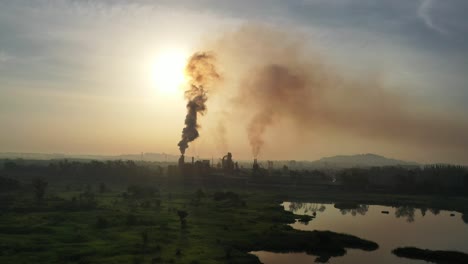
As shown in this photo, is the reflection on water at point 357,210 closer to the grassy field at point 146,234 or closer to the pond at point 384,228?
the pond at point 384,228

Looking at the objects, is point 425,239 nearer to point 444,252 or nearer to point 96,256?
point 444,252

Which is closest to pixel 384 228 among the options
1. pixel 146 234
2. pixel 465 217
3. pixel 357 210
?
pixel 357 210

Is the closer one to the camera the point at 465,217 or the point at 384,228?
the point at 384,228

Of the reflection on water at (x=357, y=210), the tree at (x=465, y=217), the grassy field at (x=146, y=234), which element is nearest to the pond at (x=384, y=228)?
the reflection on water at (x=357, y=210)

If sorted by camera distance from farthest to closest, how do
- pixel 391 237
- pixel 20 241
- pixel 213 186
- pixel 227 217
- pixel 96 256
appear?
pixel 213 186 → pixel 227 217 → pixel 391 237 → pixel 20 241 → pixel 96 256

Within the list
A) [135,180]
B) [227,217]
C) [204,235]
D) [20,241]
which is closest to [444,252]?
[204,235]

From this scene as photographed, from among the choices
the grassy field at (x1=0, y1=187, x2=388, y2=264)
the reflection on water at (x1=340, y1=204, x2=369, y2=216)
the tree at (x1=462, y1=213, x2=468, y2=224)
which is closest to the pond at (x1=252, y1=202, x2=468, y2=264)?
the reflection on water at (x1=340, y1=204, x2=369, y2=216)

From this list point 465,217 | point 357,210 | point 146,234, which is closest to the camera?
point 146,234

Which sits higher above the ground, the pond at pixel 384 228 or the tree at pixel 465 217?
the tree at pixel 465 217

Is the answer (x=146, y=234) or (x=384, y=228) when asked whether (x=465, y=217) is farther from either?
(x=146, y=234)
